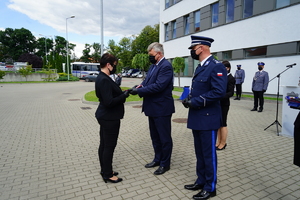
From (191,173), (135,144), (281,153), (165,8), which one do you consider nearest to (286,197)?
(191,173)

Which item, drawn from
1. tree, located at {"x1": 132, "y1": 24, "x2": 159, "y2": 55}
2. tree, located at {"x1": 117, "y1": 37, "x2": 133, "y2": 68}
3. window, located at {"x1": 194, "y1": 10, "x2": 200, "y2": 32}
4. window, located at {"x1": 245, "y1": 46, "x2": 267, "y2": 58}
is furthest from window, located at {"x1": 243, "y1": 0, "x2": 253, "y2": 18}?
tree, located at {"x1": 117, "y1": 37, "x2": 133, "y2": 68}

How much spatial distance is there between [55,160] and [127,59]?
54.7 metres

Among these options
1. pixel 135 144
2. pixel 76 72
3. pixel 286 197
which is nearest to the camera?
pixel 286 197

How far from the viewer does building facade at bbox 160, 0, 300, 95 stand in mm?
12320

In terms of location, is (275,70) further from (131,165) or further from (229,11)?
(131,165)

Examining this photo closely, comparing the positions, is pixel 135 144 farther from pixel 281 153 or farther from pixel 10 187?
pixel 281 153

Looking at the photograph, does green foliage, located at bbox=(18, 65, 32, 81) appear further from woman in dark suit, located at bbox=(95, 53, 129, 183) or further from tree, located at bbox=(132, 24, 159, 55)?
woman in dark suit, located at bbox=(95, 53, 129, 183)

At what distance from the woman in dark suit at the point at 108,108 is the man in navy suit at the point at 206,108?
3.36 feet

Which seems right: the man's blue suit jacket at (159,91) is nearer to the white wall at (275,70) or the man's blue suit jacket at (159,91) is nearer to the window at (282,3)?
the white wall at (275,70)

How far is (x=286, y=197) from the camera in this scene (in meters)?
2.99

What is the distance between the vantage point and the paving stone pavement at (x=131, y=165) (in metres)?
3.13

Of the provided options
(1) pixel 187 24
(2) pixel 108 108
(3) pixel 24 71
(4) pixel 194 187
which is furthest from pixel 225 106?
(3) pixel 24 71

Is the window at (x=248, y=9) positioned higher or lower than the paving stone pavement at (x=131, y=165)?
higher

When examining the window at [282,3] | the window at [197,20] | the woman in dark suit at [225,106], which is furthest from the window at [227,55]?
the woman in dark suit at [225,106]
